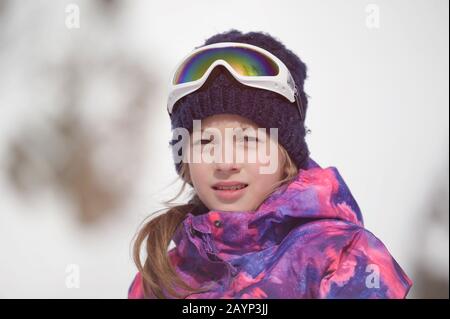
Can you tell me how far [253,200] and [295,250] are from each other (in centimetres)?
16

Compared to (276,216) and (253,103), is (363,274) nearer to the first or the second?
(276,216)

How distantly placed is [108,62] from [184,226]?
121 centimetres

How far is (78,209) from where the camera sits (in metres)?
1.99

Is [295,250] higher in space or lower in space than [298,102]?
lower

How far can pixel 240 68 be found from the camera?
1.08 m

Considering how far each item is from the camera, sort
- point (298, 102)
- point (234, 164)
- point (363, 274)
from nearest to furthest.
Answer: point (363, 274), point (234, 164), point (298, 102)

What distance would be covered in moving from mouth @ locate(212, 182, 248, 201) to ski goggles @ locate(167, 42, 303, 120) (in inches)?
9.4

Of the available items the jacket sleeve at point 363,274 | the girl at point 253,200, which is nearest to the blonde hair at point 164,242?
the girl at point 253,200

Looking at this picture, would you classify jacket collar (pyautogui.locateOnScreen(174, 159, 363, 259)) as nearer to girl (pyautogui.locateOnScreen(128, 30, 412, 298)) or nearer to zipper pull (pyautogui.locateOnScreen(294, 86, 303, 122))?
girl (pyautogui.locateOnScreen(128, 30, 412, 298))

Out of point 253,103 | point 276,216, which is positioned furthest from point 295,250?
point 253,103

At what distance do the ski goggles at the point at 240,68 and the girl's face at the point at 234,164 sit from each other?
Result: 98mm

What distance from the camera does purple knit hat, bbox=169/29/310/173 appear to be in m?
1.07

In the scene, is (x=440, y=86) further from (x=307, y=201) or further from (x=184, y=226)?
(x=184, y=226)
